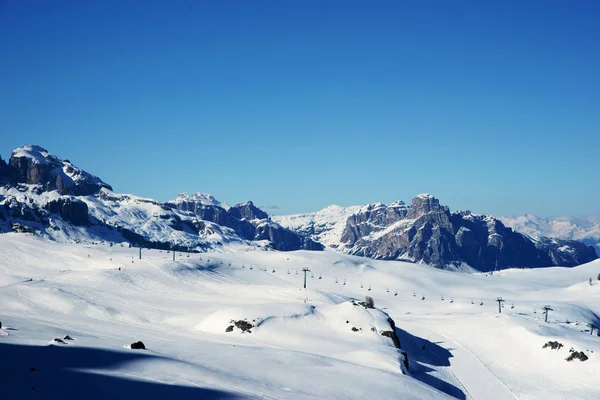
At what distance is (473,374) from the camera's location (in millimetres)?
68062

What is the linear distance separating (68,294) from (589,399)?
224ft

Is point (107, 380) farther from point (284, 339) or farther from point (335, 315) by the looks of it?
point (335, 315)

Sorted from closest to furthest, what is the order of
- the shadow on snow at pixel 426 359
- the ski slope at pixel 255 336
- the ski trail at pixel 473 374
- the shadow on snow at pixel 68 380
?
the shadow on snow at pixel 68 380
the ski slope at pixel 255 336
the shadow on snow at pixel 426 359
the ski trail at pixel 473 374

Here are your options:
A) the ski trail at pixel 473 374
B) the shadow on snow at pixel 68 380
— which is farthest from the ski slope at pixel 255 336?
the ski trail at pixel 473 374

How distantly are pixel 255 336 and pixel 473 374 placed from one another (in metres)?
26.6

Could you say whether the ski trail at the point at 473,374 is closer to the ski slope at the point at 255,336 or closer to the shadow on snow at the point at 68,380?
the ski slope at the point at 255,336

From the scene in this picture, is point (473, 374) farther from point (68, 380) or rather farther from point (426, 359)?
point (68, 380)

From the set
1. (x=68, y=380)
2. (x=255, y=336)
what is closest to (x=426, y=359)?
(x=255, y=336)

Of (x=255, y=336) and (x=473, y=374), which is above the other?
(x=255, y=336)

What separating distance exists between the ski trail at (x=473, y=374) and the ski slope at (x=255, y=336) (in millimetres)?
228

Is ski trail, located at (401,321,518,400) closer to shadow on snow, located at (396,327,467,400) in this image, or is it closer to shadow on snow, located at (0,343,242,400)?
shadow on snow, located at (396,327,467,400)

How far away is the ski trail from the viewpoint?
60.0 metres

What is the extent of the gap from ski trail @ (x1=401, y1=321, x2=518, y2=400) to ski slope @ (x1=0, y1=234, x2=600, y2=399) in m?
0.23

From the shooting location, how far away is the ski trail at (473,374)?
59994 mm
